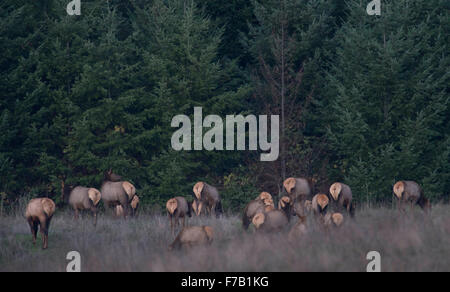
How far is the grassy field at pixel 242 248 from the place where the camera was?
9.58 metres

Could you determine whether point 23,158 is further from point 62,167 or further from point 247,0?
point 247,0

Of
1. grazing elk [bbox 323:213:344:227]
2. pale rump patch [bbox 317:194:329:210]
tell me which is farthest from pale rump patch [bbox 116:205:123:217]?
grazing elk [bbox 323:213:344:227]

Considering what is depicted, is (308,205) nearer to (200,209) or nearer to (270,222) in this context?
(200,209)

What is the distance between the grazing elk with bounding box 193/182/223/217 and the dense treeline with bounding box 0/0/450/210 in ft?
8.18

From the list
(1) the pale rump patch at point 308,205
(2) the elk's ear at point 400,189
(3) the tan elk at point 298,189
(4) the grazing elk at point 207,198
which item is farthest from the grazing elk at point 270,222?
(4) the grazing elk at point 207,198

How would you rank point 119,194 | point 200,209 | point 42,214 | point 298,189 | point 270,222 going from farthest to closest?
point 119,194
point 200,209
point 298,189
point 270,222
point 42,214

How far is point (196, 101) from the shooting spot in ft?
72.7

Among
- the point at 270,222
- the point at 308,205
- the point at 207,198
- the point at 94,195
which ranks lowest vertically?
the point at 270,222

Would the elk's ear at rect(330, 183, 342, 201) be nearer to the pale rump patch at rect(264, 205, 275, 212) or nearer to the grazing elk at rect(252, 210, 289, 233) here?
the pale rump patch at rect(264, 205, 275, 212)

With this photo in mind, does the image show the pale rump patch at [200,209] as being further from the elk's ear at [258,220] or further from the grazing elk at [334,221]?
the grazing elk at [334,221]

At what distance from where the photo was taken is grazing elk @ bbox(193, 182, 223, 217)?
17547 mm

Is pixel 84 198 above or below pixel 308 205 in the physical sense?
above

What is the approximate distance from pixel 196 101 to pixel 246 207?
27.7 feet

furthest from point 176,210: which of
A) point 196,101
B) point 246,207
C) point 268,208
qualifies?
point 196,101
